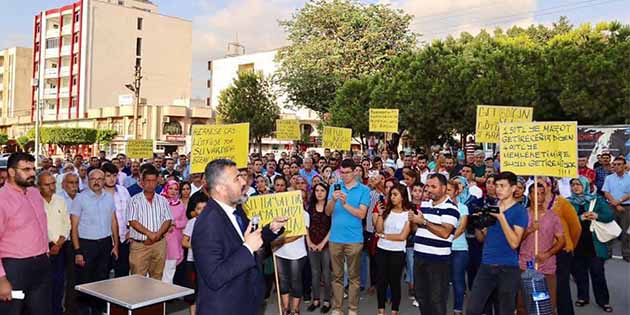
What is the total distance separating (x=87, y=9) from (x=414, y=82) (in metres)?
50.9

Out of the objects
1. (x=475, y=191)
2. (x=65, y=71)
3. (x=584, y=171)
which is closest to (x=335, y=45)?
(x=584, y=171)

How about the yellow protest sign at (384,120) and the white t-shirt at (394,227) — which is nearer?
the white t-shirt at (394,227)

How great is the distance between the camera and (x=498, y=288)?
18.8 ft

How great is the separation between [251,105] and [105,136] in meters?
18.6

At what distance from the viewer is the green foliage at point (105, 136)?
5403 cm

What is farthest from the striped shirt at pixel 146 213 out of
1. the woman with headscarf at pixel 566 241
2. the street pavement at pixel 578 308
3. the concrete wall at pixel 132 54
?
the concrete wall at pixel 132 54

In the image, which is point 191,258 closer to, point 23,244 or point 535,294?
point 23,244

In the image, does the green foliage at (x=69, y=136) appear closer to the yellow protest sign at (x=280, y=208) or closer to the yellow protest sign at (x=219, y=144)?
the yellow protest sign at (x=219, y=144)

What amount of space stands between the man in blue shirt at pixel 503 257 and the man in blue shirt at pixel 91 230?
4.51 m

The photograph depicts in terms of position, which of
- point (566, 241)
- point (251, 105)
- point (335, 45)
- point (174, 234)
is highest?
point (335, 45)

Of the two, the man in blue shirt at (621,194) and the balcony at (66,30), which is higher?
the balcony at (66,30)

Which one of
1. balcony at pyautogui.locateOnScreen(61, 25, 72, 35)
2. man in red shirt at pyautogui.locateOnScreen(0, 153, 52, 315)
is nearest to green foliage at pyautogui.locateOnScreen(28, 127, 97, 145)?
balcony at pyautogui.locateOnScreen(61, 25, 72, 35)

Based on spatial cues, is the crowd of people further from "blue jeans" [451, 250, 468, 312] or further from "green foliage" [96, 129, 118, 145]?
"green foliage" [96, 129, 118, 145]

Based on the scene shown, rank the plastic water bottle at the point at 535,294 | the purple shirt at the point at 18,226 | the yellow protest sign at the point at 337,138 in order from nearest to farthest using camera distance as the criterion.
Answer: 1. the purple shirt at the point at 18,226
2. the plastic water bottle at the point at 535,294
3. the yellow protest sign at the point at 337,138
